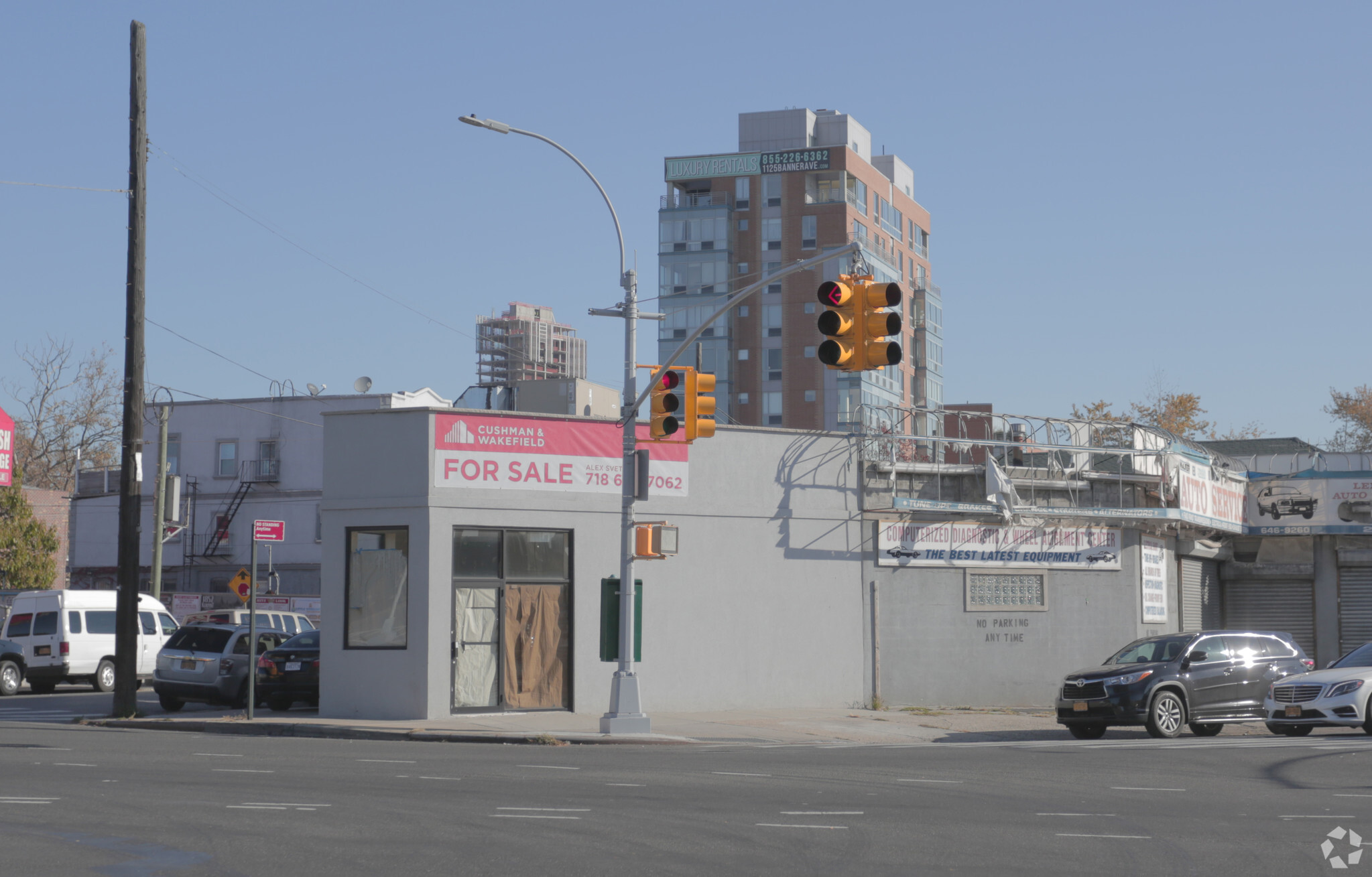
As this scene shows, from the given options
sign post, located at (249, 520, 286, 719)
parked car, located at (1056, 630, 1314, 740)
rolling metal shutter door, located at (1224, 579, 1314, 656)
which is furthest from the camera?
rolling metal shutter door, located at (1224, 579, 1314, 656)

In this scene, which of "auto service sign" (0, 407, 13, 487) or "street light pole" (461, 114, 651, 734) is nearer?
"street light pole" (461, 114, 651, 734)

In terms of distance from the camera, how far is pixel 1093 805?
1299 cm

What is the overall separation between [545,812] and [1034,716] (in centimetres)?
1586

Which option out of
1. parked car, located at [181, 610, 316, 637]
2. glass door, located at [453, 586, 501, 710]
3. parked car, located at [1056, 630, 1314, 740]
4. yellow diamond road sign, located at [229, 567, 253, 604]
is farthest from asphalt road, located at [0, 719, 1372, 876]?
parked car, located at [181, 610, 316, 637]

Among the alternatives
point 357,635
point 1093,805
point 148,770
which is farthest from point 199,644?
point 1093,805

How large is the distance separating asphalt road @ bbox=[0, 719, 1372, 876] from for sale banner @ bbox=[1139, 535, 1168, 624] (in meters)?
10.6

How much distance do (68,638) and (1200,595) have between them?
26.0 metres

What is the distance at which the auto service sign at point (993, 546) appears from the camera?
27.2 m

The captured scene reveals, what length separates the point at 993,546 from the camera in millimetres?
27938

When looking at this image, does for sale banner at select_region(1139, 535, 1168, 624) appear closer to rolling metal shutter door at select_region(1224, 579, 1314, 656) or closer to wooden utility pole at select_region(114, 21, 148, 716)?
rolling metal shutter door at select_region(1224, 579, 1314, 656)

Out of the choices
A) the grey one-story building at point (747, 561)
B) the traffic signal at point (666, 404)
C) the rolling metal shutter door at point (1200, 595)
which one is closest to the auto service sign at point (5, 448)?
the grey one-story building at point (747, 561)

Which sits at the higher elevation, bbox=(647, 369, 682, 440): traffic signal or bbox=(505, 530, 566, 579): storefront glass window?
bbox=(647, 369, 682, 440): traffic signal

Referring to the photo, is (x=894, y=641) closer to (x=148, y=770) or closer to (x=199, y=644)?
(x=199, y=644)

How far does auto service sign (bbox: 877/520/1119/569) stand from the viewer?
2725cm
